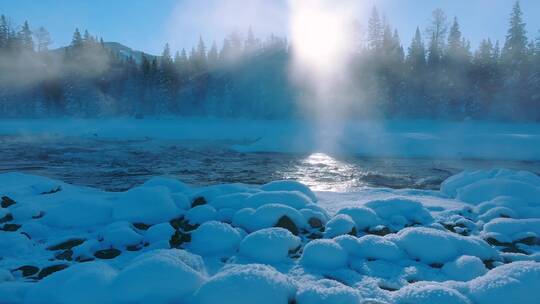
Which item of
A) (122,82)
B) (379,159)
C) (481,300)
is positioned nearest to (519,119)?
(379,159)

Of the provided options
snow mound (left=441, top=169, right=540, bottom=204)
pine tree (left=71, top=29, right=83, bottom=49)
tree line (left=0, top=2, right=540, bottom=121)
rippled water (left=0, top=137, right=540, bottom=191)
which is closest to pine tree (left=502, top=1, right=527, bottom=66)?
tree line (left=0, top=2, right=540, bottom=121)

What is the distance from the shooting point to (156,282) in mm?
3270

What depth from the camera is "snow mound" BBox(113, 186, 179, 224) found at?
5.37 meters

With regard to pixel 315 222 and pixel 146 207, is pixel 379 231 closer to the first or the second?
pixel 315 222

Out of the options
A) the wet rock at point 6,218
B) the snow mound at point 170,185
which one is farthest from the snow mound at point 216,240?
the wet rock at point 6,218

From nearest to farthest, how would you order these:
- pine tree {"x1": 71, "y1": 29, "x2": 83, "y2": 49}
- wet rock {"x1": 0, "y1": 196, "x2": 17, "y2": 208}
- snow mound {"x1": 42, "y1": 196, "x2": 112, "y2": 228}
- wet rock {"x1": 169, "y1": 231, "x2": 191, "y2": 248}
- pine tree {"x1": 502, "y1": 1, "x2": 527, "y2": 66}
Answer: wet rock {"x1": 169, "y1": 231, "x2": 191, "y2": 248}, snow mound {"x1": 42, "y1": 196, "x2": 112, "y2": 228}, wet rock {"x1": 0, "y1": 196, "x2": 17, "y2": 208}, pine tree {"x1": 502, "y1": 1, "x2": 527, "y2": 66}, pine tree {"x1": 71, "y1": 29, "x2": 83, "y2": 49}

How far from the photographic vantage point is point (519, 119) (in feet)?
109

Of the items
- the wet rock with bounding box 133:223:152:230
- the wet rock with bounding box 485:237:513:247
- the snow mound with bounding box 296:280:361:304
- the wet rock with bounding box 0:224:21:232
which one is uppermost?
the wet rock with bounding box 0:224:21:232

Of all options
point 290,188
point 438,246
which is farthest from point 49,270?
point 438,246

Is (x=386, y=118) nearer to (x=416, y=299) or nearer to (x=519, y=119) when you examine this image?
(x=519, y=119)

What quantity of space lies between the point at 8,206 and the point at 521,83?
41.6 metres

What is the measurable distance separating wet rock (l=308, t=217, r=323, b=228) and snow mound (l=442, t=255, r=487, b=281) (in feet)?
5.55

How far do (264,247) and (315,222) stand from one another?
3.93 feet

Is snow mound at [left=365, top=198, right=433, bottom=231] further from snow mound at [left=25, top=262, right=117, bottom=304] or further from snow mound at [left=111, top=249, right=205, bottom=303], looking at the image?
snow mound at [left=25, top=262, right=117, bottom=304]
